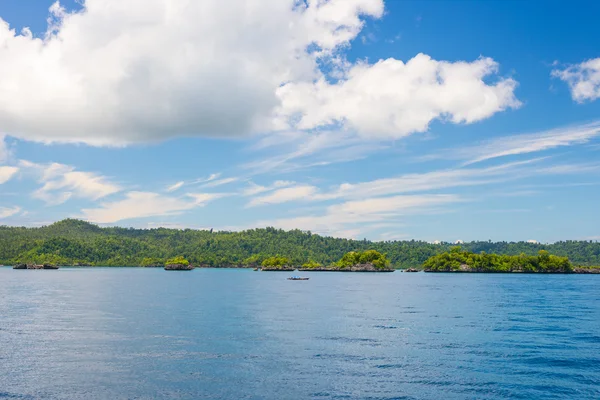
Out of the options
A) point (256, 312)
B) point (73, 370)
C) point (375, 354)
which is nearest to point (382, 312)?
point (256, 312)

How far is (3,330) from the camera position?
2667 inches

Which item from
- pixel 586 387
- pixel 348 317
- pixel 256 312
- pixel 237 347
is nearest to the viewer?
pixel 586 387

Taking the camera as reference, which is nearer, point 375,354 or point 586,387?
point 586,387

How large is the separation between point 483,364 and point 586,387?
9675 millimetres

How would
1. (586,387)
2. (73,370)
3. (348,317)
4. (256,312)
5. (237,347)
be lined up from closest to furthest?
1. (586,387)
2. (73,370)
3. (237,347)
4. (348,317)
5. (256,312)

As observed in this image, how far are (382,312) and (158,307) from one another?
153 feet

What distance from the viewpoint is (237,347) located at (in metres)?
57.3

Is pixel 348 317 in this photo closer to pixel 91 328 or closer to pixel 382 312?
pixel 382 312

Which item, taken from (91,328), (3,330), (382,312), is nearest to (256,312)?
(382,312)

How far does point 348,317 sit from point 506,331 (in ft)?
86.8

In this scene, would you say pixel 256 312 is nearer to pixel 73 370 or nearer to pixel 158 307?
pixel 158 307

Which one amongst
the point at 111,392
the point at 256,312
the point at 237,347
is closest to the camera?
the point at 111,392

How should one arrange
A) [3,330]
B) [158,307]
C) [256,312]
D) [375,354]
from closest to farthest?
[375,354]
[3,330]
[256,312]
[158,307]

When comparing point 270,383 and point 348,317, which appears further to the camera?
point 348,317
